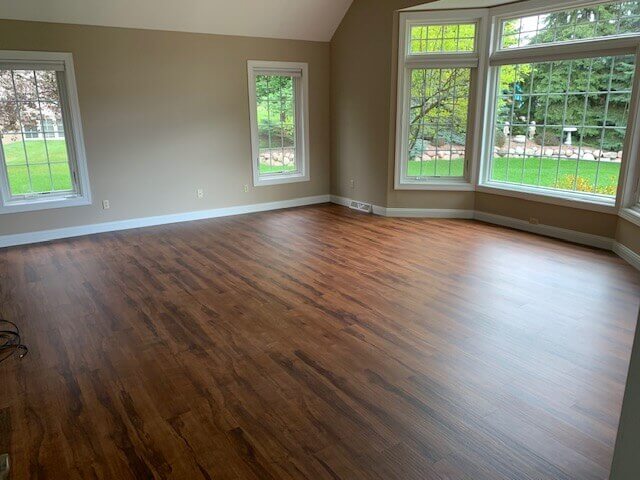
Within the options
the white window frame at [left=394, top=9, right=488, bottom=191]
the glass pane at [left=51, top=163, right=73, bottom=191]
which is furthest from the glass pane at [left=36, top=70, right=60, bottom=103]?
the white window frame at [left=394, top=9, right=488, bottom=191]

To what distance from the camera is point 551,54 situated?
16.5 feet

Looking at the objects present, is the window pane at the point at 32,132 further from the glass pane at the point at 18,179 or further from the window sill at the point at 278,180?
the window sill at the point at 278,180

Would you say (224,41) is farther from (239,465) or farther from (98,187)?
(239,465)

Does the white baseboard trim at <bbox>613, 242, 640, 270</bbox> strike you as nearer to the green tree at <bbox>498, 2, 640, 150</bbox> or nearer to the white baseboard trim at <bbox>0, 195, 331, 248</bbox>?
the green tree at <bbox>498, 2, 640, 150</bbox>

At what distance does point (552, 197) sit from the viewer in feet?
17.2

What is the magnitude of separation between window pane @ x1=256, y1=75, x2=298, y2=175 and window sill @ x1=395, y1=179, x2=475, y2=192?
→ 185cm

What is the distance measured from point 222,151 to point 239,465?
16.8 feet

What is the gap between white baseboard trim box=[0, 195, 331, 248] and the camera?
5418mm

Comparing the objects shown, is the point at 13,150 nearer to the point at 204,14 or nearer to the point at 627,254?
the point at 204,14

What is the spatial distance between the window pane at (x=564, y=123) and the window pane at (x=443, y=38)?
1.93ft

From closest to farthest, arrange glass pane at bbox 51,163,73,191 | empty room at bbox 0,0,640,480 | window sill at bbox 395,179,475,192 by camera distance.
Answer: empty room at bbox 0,0,640,480
glass pane at bbox 51,163,73,191
window sill at bbox 395,179,475,192

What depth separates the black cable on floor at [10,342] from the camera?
2945 millimetres

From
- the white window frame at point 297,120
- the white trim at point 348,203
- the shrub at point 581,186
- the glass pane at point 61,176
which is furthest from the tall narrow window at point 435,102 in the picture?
the glass pane at point 61,176

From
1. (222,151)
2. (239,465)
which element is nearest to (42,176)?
(222,151)
